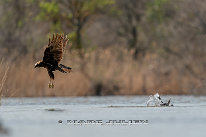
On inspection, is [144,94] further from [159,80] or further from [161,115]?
[161,115]

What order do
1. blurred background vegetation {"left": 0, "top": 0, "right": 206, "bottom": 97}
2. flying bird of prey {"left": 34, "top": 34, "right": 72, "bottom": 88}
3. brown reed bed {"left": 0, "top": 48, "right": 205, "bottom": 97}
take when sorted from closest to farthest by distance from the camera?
flying bird of prey {"left": 34, "top": 34, "right": 72, "bottom": 88}, brown reed bed {"left": 0, "top": 48, "right": 205, "bottom": 97}, blurred background vegetation {"left": 0, "top": 0, "right": 206, "bottom": 97}

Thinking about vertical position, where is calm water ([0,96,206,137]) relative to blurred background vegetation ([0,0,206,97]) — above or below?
below

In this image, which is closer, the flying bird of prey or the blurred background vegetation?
the flying bird of prey

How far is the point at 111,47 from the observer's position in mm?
29938

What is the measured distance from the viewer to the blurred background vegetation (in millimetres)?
22922

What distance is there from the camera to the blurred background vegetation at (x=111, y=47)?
2292 cm

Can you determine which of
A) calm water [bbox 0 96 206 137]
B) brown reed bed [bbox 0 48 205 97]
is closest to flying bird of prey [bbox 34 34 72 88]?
calm water [bbox 0 96 206 137]

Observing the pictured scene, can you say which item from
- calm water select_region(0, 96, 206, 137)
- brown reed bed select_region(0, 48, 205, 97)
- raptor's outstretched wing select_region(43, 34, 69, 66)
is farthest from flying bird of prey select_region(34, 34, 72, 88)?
brown reed bed select_region(0, 48, 205, 97)

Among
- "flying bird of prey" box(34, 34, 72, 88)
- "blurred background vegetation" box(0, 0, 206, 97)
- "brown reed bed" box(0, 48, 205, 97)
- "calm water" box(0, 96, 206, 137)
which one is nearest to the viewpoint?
"calm water" box(0, 96, 206, 137)

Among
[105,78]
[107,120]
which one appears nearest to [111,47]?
[105,78]

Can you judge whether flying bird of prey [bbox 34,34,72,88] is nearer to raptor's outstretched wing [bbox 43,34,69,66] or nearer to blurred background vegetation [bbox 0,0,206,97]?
raptor's outstretched wing [bbox 43,34,69,66]

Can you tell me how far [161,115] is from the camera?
1306 cm

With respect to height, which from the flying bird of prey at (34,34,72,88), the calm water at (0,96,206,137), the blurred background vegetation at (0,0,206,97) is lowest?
the calm water at (0,96,206,137)

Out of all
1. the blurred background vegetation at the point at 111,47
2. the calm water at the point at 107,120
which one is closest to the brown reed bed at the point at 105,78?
the blurred background vegetation at the point at 111,47
